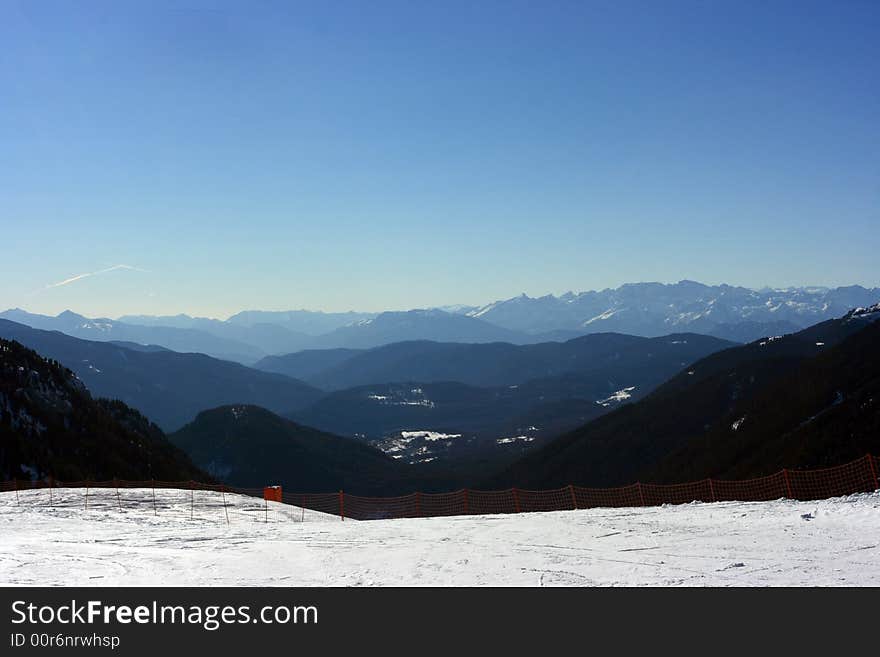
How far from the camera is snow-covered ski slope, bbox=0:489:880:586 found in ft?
60.9

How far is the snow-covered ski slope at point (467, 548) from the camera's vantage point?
60.9 feet

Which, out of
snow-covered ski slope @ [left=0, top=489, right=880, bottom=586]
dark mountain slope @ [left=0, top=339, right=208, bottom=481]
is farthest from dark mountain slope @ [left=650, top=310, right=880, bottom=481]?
dark mountain slope @ [left=0, top=339, right=208, bottom=481]

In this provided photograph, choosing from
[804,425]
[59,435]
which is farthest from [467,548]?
[804,425]

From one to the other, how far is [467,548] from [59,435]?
88.2 metres

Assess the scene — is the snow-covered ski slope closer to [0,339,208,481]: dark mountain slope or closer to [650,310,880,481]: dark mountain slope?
[0,339,208,481]: dark mountain slope

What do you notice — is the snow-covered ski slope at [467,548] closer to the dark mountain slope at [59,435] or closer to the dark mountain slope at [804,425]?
the dark mountain slope at [59,435]

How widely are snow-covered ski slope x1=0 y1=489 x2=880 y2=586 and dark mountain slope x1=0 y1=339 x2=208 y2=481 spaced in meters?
52.3

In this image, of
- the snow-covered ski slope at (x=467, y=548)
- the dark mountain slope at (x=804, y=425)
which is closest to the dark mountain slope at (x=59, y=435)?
the snow-covered ski slope at (x=467, y=548)

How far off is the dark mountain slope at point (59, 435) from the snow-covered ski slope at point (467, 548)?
52269mm

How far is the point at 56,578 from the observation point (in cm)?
1853

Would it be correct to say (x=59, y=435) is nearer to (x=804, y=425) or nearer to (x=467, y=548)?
(x=467, y=548)

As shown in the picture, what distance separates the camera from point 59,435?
301 ft
